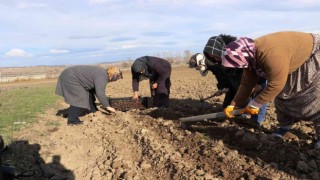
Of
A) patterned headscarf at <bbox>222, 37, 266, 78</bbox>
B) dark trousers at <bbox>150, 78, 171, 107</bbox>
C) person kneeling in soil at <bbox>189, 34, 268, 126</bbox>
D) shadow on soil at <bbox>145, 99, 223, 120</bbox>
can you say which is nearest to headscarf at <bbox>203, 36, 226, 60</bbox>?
person kneeling in soil at <bbox>189, 34, 268, 126</bbox>

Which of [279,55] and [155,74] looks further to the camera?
[155,74]

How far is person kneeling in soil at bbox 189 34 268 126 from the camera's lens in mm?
4133

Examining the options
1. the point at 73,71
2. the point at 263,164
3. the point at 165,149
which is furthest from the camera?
the point at 73,71

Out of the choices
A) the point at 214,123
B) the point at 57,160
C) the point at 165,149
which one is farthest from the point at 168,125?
the point at 57,160

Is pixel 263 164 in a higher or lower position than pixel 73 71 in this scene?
lower

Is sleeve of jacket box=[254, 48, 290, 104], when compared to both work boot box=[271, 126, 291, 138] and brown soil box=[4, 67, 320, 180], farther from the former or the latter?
work boot box=[271, 126, 291, 138]

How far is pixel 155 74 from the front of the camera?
24.1 ft

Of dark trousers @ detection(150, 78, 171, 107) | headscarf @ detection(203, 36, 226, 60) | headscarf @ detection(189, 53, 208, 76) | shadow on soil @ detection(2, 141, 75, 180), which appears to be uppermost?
headscarf @ detection(203, 36, 226, 60)

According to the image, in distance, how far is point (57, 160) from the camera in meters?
5.04

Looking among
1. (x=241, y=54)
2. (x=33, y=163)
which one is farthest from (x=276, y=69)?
(x=33, y=163)

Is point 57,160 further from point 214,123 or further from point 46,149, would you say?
point 214,123

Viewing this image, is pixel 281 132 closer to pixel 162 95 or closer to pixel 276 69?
pixel 276 69

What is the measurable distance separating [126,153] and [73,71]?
2.21 meters

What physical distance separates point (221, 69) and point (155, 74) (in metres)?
2.02
